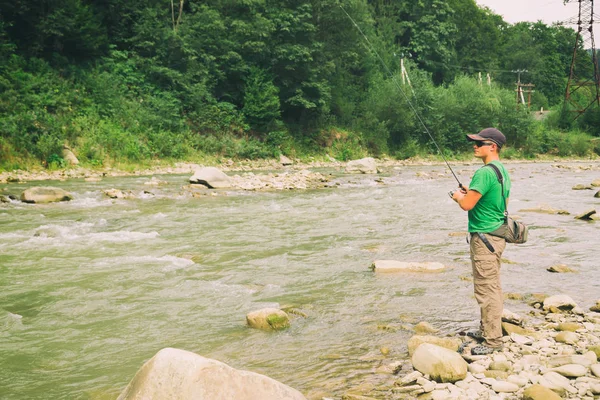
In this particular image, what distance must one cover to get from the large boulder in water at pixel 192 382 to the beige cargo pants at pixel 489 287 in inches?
79.9

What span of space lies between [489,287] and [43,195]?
1203 centimetres

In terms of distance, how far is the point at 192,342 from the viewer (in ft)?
15.2

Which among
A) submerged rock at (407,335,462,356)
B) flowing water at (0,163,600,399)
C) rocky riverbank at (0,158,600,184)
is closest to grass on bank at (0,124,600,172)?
rocky riverbank at (0,158,600,184)

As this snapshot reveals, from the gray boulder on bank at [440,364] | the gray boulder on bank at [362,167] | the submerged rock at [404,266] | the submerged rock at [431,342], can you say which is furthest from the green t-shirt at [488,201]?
the gray boulder on bank at [362,167]

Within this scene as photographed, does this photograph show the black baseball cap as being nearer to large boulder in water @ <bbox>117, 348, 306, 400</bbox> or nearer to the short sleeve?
the short sleeve

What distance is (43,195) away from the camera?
42.9 feet

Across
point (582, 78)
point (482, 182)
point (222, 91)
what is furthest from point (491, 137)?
point (582, 78)

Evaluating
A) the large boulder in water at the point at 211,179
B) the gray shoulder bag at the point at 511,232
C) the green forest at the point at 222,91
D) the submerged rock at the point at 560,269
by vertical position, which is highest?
the green forest at the point at 222,91

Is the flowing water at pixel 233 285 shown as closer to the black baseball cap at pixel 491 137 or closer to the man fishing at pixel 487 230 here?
the man fishing at pixel 487 230

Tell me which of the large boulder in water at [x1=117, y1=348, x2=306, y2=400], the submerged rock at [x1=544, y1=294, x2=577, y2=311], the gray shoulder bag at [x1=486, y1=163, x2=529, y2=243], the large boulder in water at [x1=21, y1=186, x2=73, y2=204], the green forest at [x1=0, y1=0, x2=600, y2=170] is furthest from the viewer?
the green forest at [x1=0, y1=0, x2=600, y2=170]

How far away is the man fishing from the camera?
165 inches

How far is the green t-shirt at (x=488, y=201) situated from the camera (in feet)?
13.7

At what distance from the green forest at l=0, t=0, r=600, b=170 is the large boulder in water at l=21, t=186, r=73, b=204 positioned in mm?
5734

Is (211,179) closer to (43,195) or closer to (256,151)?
(43,195)
